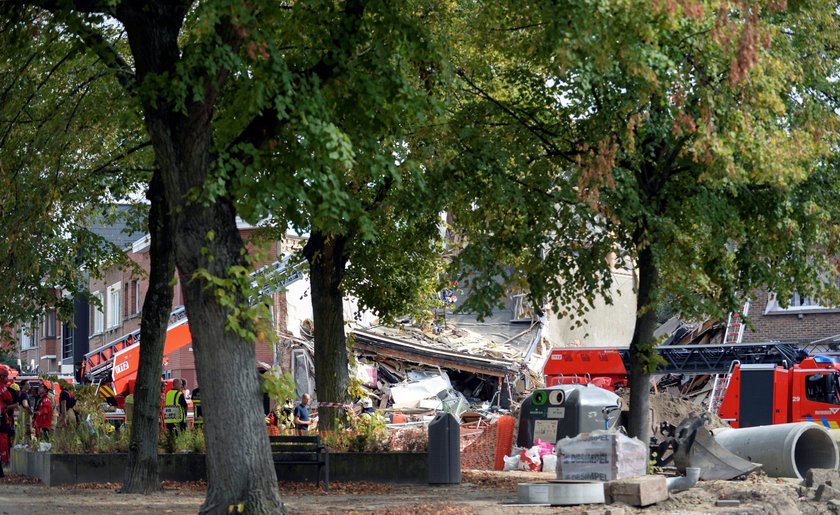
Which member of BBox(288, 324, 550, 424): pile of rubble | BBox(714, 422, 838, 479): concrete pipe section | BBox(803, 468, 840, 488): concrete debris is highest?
BBox(288, 324, 550, 424): pile of rubble

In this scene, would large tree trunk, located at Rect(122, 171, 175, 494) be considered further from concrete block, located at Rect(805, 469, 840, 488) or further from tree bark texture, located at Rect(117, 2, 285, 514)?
concrete block, located at Rect(805, 469, 840, 488)

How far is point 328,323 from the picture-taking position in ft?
65.0

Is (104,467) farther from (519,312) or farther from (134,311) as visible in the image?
(134,311)

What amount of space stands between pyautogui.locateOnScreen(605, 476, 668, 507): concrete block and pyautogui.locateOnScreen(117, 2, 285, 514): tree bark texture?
3.91 m

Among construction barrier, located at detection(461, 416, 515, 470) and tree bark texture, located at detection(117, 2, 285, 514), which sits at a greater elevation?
tree bark texture, located at detection(117, 2, 285, 514)

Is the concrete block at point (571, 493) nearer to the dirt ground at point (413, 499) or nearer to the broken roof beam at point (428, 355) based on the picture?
the dirt ground at point (413, 499)

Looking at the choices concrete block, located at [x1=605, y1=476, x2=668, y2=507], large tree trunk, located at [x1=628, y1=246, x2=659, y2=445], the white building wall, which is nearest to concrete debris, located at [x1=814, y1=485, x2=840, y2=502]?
concrete block, located at [x1=605, y1=476, x2=668, y2=507]

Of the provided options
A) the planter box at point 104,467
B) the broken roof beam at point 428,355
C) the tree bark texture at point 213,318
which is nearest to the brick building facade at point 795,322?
the broken roof beam at point 428,355

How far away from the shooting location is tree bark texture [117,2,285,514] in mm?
11445

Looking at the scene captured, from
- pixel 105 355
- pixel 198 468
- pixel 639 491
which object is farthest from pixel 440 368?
pixel 639 491

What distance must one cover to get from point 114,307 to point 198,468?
34.7 m

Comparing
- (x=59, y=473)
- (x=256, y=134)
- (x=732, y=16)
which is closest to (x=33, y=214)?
(x=256, y=134)

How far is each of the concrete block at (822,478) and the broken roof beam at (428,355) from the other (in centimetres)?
2297

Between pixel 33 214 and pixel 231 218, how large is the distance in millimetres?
3547
